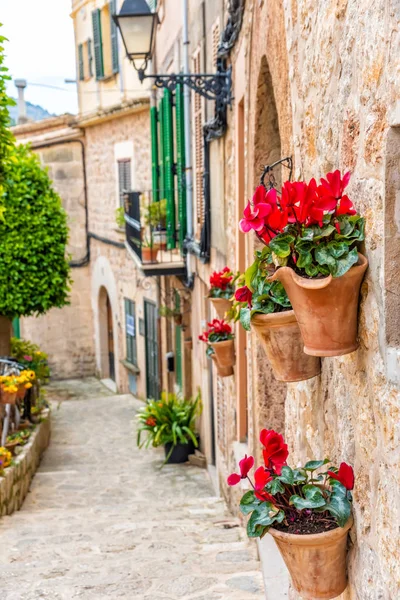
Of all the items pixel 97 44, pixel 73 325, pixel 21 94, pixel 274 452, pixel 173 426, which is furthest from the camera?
→ pixel 21 94

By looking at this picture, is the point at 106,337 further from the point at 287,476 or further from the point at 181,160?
the point at 287,476

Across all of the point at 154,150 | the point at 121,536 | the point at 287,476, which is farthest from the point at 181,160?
the point at 287,476

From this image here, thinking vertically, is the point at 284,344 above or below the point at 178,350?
above

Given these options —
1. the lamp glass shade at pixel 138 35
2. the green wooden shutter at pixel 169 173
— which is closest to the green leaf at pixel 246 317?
the lamp glass shade at pixel 138 35

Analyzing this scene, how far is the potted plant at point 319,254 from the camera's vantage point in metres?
2.22

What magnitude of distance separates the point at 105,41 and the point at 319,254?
15456 millimetres

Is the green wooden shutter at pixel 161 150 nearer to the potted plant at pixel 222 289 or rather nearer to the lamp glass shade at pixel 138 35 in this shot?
the lamp glass shade at pixel 138 35

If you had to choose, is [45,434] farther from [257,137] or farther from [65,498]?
[257,137]

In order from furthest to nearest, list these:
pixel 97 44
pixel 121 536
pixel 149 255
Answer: pixel 97 44 < pixel 149 255 < pixel 121 536

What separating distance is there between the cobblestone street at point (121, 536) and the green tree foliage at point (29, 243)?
2.61 meters

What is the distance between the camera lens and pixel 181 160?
11375 millimetres

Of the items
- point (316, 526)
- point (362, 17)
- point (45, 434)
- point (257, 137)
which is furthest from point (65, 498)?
point (362, 17)

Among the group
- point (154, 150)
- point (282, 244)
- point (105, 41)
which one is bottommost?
point (282, 244)

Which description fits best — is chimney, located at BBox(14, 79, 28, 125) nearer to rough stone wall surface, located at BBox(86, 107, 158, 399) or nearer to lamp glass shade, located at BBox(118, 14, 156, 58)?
rough stone wall surface, located at BBox(86, 107, 158, 399)
